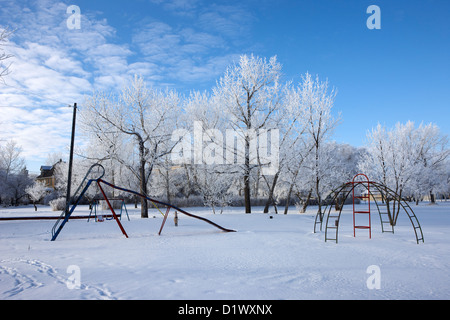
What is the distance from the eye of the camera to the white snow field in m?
4.52

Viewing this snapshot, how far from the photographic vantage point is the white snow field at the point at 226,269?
4.52m

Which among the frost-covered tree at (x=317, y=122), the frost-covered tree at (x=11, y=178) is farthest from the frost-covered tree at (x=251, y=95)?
the frost-covered tree at (x=11, y=178)

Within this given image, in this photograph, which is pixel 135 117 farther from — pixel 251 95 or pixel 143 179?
pixel 251 95

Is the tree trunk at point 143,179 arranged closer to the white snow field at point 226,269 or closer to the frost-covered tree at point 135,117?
the frost-covered tree at point 135,117

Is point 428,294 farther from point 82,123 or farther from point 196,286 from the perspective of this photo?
point 82,123

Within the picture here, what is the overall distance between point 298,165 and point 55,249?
15474mm

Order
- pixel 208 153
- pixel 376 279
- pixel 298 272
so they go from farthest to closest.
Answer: pixel 208 153 → pixel 298 272 → pixel 376 279

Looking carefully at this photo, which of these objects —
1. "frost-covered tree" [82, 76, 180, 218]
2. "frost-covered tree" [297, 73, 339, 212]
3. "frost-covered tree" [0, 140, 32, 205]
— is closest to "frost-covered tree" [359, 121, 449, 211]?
"frost-covered tree" [297, 73, 339, 212]

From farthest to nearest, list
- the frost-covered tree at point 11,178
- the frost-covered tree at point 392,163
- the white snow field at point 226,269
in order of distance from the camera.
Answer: the frost-covered tree at point 11,178
the frost-covered tree at point 392,163
the white snow field at point 226,269

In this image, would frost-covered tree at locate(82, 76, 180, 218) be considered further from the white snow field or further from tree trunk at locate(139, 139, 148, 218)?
the white snow field

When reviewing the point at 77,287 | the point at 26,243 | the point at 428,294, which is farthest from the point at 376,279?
the point at 26,243

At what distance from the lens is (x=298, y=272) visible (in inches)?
221

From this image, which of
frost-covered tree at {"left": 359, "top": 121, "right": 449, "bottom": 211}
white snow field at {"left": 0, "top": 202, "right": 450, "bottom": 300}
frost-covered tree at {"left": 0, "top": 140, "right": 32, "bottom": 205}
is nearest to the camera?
white snow field at {"left": 0, "top": 202, "right": 450, "bottom": 300}

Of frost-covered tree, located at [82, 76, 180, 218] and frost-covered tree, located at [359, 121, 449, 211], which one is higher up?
frost-covered tree, located at [82, 76, 180, 218]
